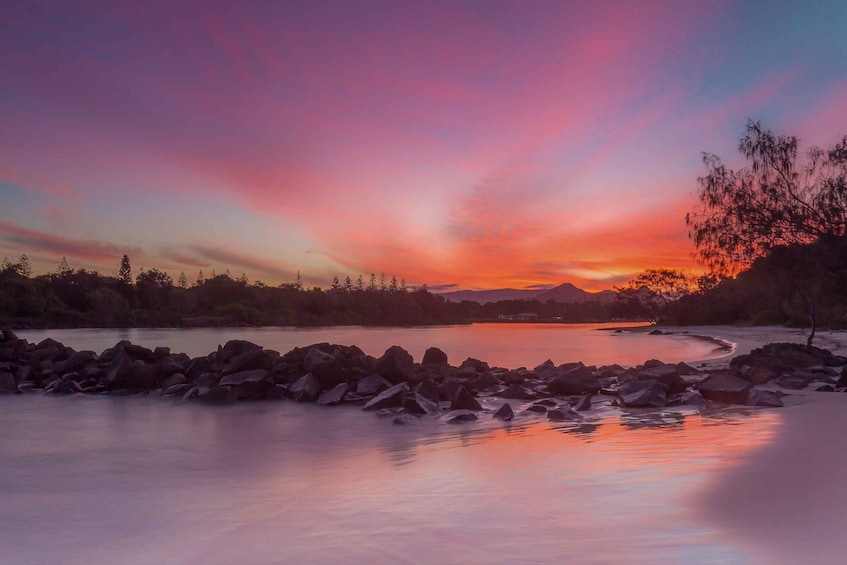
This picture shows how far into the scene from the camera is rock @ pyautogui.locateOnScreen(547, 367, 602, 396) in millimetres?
10922

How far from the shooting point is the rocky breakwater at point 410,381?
30.8 feet

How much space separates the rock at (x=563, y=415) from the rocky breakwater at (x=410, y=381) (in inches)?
0.6

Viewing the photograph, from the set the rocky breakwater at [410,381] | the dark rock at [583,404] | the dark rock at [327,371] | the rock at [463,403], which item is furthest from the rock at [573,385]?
the dark rock at [327,371]

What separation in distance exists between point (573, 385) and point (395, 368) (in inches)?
140

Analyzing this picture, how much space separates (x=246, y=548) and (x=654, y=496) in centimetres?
288

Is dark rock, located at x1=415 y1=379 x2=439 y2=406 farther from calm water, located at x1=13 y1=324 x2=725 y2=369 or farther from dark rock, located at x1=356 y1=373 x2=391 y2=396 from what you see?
calm water, located at x1=13 y1=324 x2=725 y2=369

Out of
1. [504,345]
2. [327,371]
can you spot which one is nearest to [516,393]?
[327,371]

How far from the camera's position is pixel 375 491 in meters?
4.88

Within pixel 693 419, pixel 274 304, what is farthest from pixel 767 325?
pixel 274 304

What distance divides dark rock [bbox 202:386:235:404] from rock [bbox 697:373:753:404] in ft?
29.0

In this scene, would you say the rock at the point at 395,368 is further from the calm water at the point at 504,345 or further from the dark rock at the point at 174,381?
the calm water at the point at 504,345

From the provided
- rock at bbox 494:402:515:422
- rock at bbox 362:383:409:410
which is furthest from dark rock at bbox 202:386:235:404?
rock at bbox 494:402:515:422

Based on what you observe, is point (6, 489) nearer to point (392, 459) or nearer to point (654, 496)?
point (392, 459)

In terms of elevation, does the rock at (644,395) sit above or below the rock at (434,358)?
below
